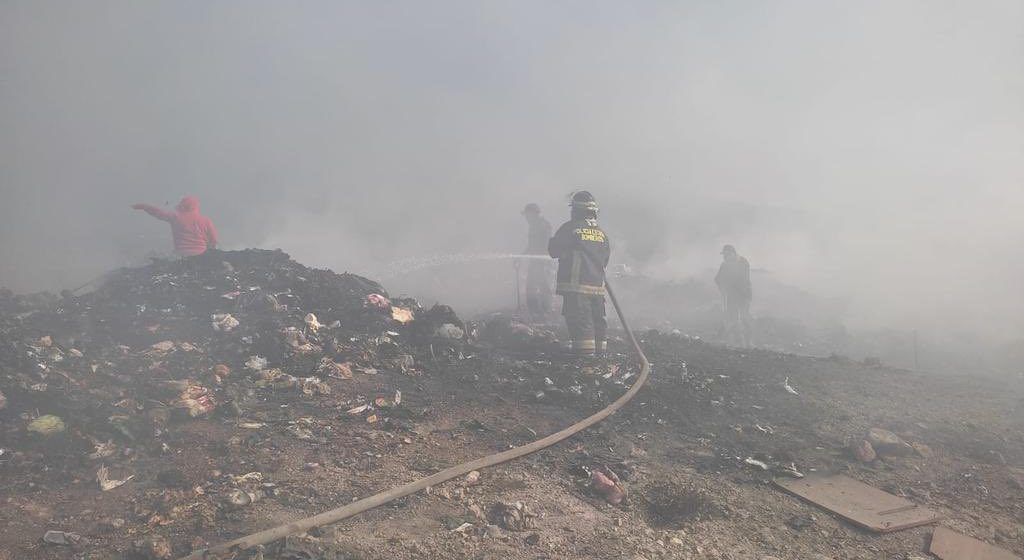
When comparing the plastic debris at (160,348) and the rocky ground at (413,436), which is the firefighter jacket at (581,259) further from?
the plastic debris at (160,348)

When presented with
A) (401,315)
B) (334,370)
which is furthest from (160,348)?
(401,315)

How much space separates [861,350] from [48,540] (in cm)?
1173

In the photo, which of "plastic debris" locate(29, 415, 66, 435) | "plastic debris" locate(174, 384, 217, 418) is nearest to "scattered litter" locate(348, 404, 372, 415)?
"plastic debris" locate(174, 384, 217, 418)

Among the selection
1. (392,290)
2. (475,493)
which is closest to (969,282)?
(392,290)

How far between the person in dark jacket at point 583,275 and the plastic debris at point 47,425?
4.58m

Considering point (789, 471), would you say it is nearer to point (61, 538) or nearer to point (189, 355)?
point (61, 538)

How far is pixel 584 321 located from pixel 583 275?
0.56 metres

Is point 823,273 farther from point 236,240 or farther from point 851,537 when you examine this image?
point 236,240

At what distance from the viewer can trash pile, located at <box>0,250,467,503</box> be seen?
11.0 ft

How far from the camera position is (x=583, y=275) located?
250 inches

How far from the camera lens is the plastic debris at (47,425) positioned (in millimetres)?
Result: 3316

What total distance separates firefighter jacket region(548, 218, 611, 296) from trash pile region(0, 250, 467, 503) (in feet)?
4.66

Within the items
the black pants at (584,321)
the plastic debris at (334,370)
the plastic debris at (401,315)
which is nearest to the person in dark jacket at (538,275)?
the black pants at (584,321)

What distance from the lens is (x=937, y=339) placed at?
35.6ft
